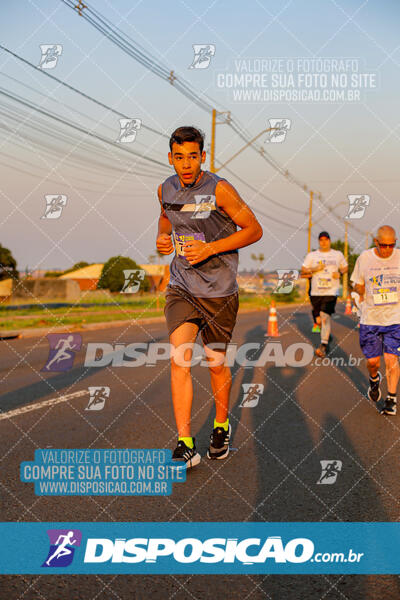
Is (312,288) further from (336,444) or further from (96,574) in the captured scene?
(96,574)

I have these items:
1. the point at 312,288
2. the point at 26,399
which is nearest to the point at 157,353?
the point at 312,288

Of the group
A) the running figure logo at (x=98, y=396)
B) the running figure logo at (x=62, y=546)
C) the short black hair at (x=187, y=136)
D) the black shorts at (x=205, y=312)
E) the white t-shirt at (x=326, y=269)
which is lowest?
the running figure logo at (x=98, y=396)

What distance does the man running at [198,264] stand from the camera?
430cm

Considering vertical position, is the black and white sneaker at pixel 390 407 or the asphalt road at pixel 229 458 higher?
the black and white sneaker at pixel 390 407

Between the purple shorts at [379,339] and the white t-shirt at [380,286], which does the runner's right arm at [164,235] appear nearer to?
the white t-shirt at [380,286]

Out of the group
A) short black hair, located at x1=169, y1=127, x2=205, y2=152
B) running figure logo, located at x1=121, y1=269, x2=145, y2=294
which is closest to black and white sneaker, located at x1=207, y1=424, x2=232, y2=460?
short black hair, located at x1=169, y1=127, x2=205, y2=152

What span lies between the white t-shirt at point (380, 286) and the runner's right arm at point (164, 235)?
2.62 m

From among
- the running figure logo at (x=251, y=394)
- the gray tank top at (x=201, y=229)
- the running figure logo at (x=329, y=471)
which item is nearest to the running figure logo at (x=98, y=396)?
the running figure logo at (x=251, y=394)

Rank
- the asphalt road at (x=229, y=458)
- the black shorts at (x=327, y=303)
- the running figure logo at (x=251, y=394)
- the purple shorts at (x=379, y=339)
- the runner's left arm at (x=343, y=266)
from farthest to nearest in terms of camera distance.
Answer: the black shorts at (x=327, y=303), the runner's left arm at (x=343, y=266), the running figure logo at (x=251, y=394), the purple shorts at (x=379, y=339), the asphalt road at (x=229, y=458)

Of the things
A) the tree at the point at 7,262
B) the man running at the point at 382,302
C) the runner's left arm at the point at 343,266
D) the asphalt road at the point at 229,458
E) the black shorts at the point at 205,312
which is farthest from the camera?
the tree at the point at 7,262

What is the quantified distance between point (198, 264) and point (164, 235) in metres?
0.34

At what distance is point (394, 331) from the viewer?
653 cm

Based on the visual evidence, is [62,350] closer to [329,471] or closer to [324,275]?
[324,275]

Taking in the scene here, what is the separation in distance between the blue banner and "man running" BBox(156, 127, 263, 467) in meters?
1.14
